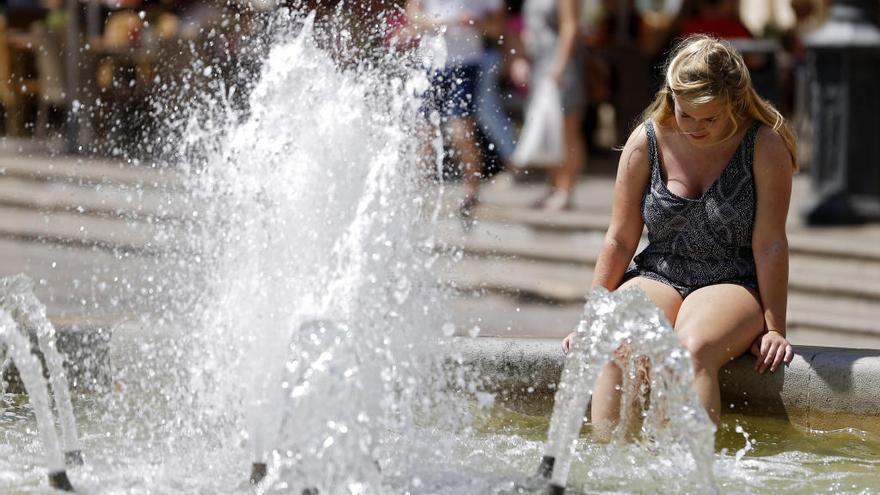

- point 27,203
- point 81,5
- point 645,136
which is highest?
point 81,5

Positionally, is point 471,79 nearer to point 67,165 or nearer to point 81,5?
point 67,165

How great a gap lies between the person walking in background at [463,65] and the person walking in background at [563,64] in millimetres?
269

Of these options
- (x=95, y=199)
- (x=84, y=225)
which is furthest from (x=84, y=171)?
(x=84, y=225)

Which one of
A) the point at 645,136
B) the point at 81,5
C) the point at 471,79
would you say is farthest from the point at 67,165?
the point at 645,136

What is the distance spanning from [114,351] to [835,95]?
5068mm

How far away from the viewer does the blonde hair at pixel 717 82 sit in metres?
3.50

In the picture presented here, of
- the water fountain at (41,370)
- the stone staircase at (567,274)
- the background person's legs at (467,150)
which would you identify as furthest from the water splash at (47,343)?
the background person's legs at (467,150)

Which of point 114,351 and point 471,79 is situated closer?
point 114,351

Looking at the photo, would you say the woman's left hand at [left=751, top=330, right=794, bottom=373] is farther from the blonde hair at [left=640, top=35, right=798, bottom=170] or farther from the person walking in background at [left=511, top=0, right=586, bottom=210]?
the person walking in background at [left=511, top=0, right=586, bottom=210]

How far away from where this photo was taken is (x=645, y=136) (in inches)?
149

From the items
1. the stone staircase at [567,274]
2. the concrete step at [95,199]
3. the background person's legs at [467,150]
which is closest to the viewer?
the stone staircase at [567,274]

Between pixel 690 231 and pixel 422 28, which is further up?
pixel 422 28

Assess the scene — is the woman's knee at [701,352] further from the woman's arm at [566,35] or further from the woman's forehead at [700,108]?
the woman's arm at [566,35]

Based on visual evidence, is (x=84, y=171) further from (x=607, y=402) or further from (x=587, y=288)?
(x=607, y=402)
